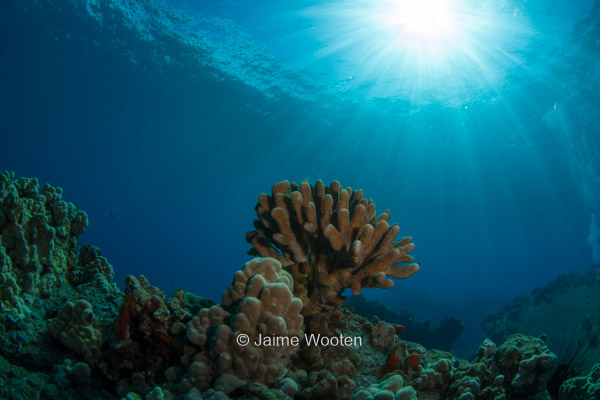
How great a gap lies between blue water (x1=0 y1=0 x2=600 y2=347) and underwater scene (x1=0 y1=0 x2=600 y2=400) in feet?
0.80

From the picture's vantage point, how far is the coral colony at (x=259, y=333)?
2592 mm

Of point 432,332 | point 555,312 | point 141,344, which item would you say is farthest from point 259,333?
point 555,312

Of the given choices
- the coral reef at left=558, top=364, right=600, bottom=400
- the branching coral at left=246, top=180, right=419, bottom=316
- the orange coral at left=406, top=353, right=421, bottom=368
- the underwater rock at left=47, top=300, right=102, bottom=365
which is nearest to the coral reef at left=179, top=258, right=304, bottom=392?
the branching coral at left=246, top=180, right=419, bottom=316

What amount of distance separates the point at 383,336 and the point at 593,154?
4494 centimetres

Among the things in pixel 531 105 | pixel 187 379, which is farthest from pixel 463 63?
pixel 187 379

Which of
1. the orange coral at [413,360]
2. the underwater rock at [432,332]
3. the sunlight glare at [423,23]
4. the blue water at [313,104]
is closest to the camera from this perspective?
the orange coral at [413,360]

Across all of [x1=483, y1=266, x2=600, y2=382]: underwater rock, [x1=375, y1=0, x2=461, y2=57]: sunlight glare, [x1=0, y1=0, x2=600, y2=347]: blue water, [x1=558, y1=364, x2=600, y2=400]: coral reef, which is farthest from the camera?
[x1=0, y1=0, x2=600, y2=347]: blue water

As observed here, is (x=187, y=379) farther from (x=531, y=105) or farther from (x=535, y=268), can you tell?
(x=535, y=268)

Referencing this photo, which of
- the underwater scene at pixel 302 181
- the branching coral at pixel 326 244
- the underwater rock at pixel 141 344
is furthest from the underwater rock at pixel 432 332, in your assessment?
the underwater rock at pixel 141 344

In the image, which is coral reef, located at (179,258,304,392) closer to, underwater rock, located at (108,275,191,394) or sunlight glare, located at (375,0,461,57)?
underwater rock, located at (108,275,191,394)

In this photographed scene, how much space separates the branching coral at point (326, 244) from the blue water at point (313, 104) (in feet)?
65.0

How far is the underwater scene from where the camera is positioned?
3.03 m

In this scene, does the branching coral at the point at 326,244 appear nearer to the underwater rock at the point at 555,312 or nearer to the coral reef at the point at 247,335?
the coral reef at the point at 247,335

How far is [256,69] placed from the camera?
26922 mm
